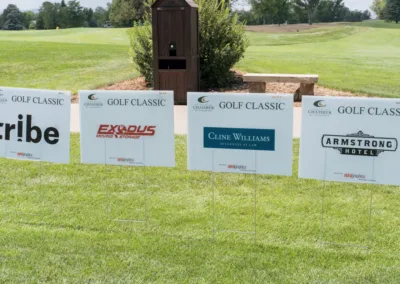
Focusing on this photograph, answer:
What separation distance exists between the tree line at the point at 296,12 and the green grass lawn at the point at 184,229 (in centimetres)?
7788

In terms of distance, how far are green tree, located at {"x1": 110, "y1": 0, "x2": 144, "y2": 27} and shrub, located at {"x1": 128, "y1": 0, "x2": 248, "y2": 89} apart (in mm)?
52969

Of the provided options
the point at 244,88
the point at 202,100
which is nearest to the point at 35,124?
the point at 202,100

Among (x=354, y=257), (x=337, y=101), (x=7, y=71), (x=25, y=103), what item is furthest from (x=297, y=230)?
(x=7, y=71)

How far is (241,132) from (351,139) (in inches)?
37.4

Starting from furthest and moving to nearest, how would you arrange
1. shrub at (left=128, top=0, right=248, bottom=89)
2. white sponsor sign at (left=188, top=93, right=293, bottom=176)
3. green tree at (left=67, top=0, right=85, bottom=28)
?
1. green tree at (left=67, top=0, right=85, bottom=28)
2. shrub at (left=128, top=0, right=248, bottom=89)
3. white sponsor sign at (left=188, top=93, right=293, bottom=176)

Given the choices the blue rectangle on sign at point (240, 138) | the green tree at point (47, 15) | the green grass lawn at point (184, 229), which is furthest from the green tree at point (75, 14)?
the blue rectangle on sign at point (240, 138)

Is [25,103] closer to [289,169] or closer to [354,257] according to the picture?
[289,169]

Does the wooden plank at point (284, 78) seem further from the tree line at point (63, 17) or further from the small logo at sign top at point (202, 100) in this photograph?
the tree line at point (63, 17)

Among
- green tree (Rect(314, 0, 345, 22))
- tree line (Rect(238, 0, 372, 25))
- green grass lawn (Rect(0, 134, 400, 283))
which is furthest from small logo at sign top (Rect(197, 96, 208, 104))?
green tree (Rect(314, 0, 345, 22))

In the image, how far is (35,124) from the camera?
563 cm

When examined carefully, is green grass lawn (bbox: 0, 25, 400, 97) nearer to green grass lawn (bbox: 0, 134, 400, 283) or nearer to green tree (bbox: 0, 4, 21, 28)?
green grass lawn (bbox: 0, 134, 400, 283)

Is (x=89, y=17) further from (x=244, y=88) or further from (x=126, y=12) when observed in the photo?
(x=244, y=88)

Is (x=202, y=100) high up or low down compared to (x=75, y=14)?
down

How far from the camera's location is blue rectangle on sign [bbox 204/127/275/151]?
16.2ft
